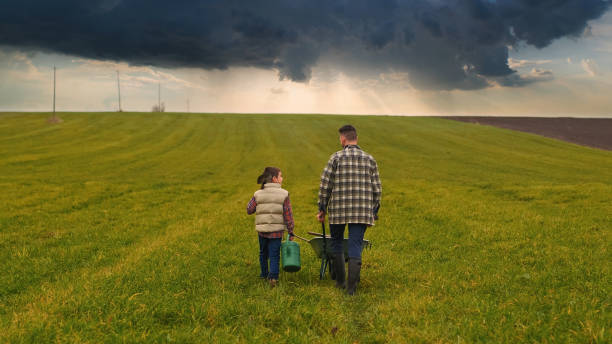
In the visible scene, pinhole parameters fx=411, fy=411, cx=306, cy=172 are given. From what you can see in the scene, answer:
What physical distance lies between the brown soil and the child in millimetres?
57454

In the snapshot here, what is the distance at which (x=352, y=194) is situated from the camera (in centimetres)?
679

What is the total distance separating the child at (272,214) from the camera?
22.9ft

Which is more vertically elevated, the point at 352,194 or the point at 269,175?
the point at 269,175

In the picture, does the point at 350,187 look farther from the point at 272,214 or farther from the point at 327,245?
the point at 272,214

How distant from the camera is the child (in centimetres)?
698

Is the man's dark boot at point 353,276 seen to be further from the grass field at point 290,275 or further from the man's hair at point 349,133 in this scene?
the man's hair at point 349,133

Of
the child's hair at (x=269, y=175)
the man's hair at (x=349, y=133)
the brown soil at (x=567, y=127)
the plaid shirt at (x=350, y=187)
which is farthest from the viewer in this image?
the brown soil at (x=567, y=127)

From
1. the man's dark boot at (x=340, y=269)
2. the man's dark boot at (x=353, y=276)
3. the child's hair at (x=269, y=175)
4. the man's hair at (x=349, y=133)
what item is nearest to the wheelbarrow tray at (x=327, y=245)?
the man's dark boot at (x=340, y=269)

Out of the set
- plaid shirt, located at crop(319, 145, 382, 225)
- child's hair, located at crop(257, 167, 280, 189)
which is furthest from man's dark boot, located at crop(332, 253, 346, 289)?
child's hair, located at crop(257, 167, 280, 189)

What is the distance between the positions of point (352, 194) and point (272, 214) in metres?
1.40

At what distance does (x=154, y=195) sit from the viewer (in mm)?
19297

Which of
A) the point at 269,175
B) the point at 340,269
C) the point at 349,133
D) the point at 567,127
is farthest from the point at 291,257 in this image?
the point at 567,127

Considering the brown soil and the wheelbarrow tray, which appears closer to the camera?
the wheelbarrow tray

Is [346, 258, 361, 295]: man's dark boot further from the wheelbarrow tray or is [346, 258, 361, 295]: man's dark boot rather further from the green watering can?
the green watering can
